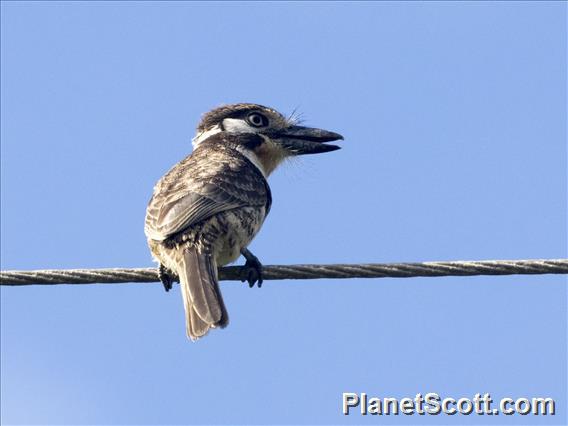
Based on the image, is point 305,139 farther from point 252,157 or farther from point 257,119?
point 252,157

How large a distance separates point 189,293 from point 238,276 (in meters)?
0.56

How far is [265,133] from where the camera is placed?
1000 cm

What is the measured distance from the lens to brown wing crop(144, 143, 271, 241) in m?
7.79

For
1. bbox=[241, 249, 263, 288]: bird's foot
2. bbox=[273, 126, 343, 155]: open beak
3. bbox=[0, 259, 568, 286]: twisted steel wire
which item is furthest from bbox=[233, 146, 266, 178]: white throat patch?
bbox=[0, 259, 568, 286]: twisted steel wire

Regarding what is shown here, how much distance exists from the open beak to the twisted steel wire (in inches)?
128

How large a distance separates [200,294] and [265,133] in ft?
9.54

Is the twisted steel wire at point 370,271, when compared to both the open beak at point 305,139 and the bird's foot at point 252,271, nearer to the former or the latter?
the bird's foot at point 252,271

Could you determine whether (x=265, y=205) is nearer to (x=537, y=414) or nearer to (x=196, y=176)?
(x=196, y=176)

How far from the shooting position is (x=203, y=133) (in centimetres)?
1024

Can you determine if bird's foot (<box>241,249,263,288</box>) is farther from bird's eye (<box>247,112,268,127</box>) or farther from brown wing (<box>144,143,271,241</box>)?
bird's eye (<box>247,112,268,127</box>)

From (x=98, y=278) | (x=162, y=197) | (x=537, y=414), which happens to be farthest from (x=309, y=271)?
(x=537, y=414)

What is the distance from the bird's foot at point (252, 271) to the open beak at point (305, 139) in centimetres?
226

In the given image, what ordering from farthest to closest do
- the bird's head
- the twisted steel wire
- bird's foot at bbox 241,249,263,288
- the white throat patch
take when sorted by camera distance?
the bird's head, the white throat patch, bird's foot at bbox 241,249,263,288, the twisted steel wire

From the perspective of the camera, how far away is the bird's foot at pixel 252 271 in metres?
7.70
